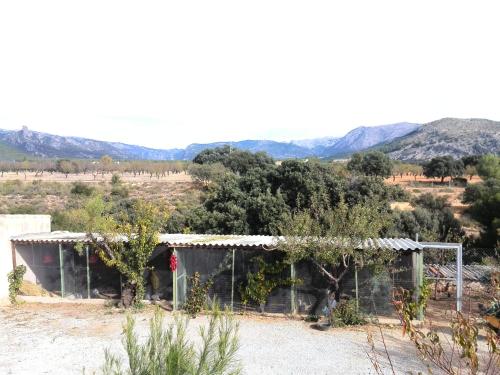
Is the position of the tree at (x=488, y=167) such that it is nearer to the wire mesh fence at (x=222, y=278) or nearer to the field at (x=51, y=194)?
the field at (x=51, y=194)

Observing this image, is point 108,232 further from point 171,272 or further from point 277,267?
point 277,267

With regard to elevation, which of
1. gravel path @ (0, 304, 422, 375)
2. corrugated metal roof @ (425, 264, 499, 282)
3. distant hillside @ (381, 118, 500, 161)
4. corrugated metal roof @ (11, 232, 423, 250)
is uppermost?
distant hillside @ (381, 118, 500, 161)

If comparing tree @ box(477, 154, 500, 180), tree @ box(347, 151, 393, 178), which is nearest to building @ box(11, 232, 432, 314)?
tree @ box(477, 154, 500, 180)

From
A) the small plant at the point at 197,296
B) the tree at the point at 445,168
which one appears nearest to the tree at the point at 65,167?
the tree at the point at 445,168

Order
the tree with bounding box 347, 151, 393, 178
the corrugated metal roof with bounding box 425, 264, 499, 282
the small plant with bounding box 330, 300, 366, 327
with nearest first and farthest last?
1. the small plant with bounding box 330, 300, 366, 327
2. the corrugated metal roof with bounding box 425, 264, 499, 282
3. the tree with bounding box 347, 151, 393, 178

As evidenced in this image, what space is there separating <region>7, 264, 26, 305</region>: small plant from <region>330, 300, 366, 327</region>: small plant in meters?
9.76

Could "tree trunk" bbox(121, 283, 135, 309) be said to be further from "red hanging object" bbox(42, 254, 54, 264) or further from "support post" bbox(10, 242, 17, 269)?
"support post" bbox(10, 242, 17, 269)

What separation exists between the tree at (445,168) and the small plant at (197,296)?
55.4 metres

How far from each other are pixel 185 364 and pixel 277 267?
344 inches

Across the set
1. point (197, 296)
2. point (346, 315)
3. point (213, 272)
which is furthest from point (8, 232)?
point (346, 315)

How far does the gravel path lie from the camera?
9281 millimetres

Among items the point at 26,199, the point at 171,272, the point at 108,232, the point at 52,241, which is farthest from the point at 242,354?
the point at 26,199

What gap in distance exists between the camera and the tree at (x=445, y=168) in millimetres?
61781

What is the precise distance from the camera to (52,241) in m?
14.7
